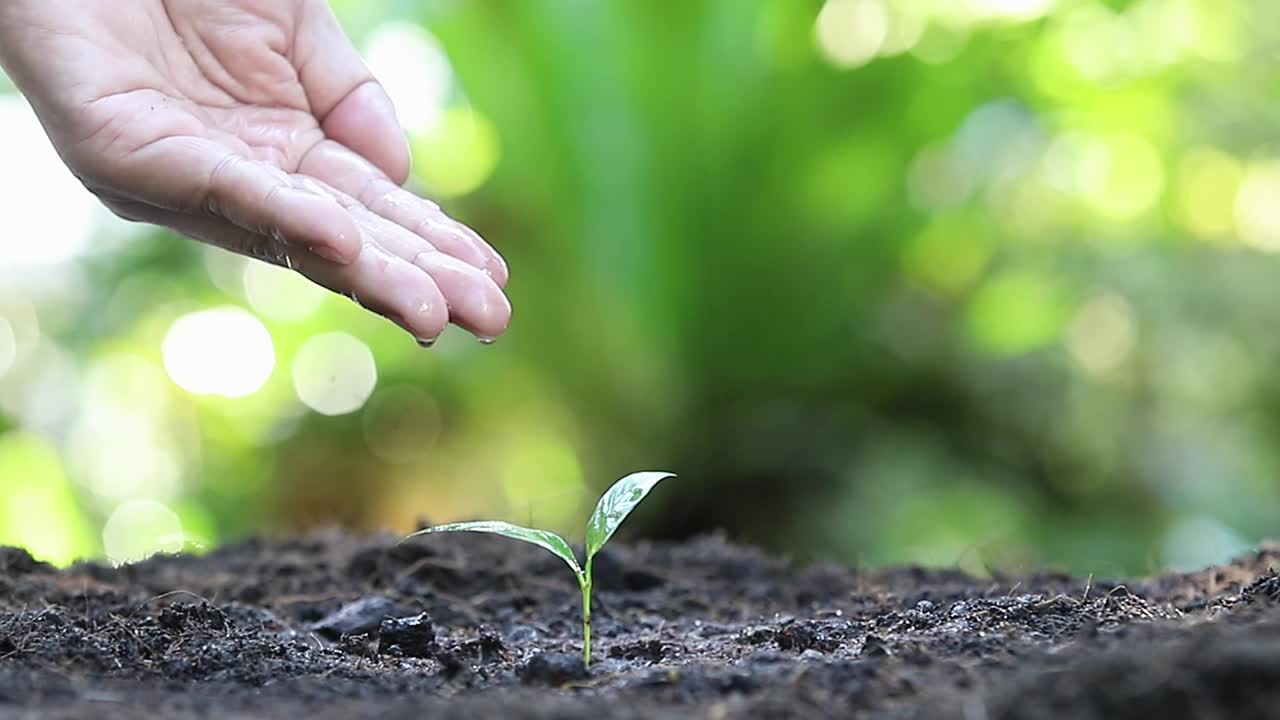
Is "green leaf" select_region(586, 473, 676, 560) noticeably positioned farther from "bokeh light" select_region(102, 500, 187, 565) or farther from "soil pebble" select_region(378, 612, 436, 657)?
"bokeh light" select_region(102, 500, 187, 565)

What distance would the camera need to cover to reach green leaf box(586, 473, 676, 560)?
1.12 metres

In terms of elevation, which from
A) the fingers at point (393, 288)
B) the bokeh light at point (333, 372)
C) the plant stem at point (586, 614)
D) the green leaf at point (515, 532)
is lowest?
the plant stem at point (586, 614)

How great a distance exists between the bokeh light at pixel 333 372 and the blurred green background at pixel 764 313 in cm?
1

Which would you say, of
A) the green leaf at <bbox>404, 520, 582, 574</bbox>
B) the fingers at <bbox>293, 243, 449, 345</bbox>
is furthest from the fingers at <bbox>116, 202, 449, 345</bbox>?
the green leaf at <bbox>404, 520, 582, 574</bbox>

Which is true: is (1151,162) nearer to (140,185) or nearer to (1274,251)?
(1274,251)

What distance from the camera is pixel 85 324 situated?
13.5 ft

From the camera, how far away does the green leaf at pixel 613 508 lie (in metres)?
1.12

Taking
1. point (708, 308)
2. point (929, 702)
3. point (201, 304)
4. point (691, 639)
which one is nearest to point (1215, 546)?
point (708, 308)

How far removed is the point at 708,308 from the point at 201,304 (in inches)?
79.5

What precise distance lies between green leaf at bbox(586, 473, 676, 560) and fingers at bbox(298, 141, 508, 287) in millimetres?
327

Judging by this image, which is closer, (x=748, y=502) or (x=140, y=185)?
(x=140, y=185)

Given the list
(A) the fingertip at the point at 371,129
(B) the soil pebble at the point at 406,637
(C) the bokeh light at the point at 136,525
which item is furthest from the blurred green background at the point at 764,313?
(B) the soil pebble at the point at 406,637

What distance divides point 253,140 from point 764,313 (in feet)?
8.13

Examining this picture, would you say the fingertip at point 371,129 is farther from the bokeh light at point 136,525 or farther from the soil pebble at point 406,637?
the bokeh light at point 136,525
